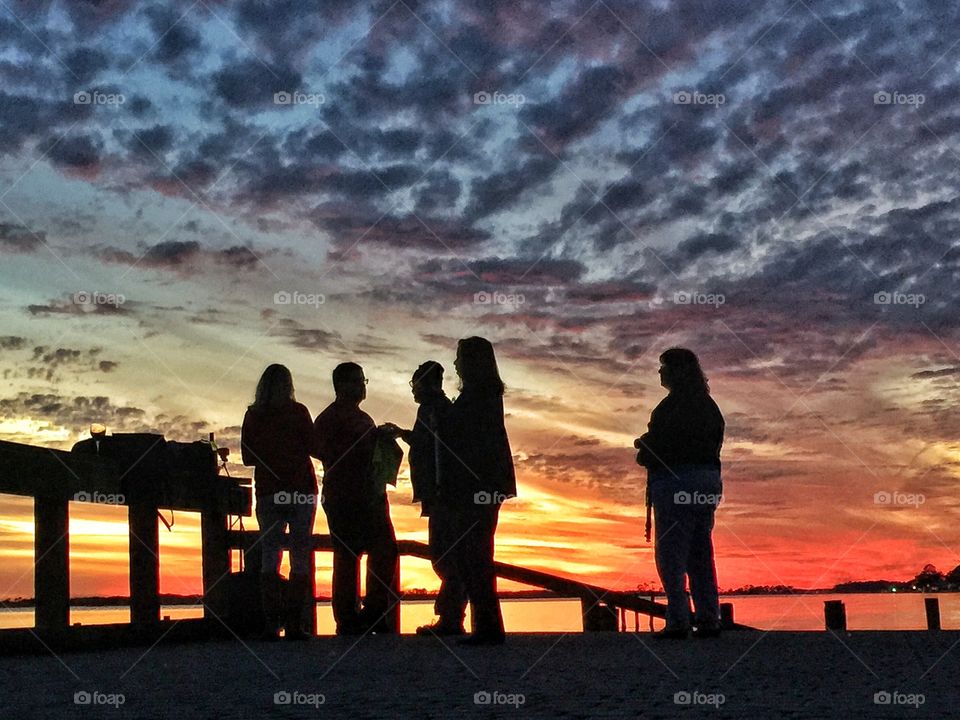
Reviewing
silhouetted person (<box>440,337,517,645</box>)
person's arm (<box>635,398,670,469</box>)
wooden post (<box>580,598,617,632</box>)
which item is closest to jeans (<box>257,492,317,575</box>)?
silhouetted person (<box>440,337,517,645</box>)

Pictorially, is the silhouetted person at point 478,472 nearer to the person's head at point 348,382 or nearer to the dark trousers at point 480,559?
the dark trousers at point 480,559

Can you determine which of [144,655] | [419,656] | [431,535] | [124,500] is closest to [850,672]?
[419,656]

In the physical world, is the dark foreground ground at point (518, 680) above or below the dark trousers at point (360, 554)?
below

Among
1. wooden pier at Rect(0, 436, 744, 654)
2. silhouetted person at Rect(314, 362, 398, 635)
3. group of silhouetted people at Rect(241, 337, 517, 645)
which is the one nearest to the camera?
wooden pier at Rect(0, 436, 744, 654)

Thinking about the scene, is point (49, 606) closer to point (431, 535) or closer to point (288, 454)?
point (288, 454)

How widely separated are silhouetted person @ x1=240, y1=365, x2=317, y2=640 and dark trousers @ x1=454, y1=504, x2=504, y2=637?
71.8 inches

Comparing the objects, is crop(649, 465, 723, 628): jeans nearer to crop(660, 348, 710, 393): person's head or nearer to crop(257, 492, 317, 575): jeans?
crop(660, 348, 710, 393): person's head

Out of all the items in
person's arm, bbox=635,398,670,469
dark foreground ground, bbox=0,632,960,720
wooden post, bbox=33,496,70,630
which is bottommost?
dark foreground ground, bbox=0,632,960,720

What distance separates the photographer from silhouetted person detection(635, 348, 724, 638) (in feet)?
27.1

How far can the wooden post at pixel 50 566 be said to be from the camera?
770 cm

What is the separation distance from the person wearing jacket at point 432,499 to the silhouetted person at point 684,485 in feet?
5.02

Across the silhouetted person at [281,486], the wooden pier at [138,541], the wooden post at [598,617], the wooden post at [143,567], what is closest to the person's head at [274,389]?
the silhouetted person at [281,486]

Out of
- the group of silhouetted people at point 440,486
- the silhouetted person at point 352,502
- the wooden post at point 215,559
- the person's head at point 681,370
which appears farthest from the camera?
the wooden post at point 215,559

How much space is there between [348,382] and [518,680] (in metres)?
4.27
